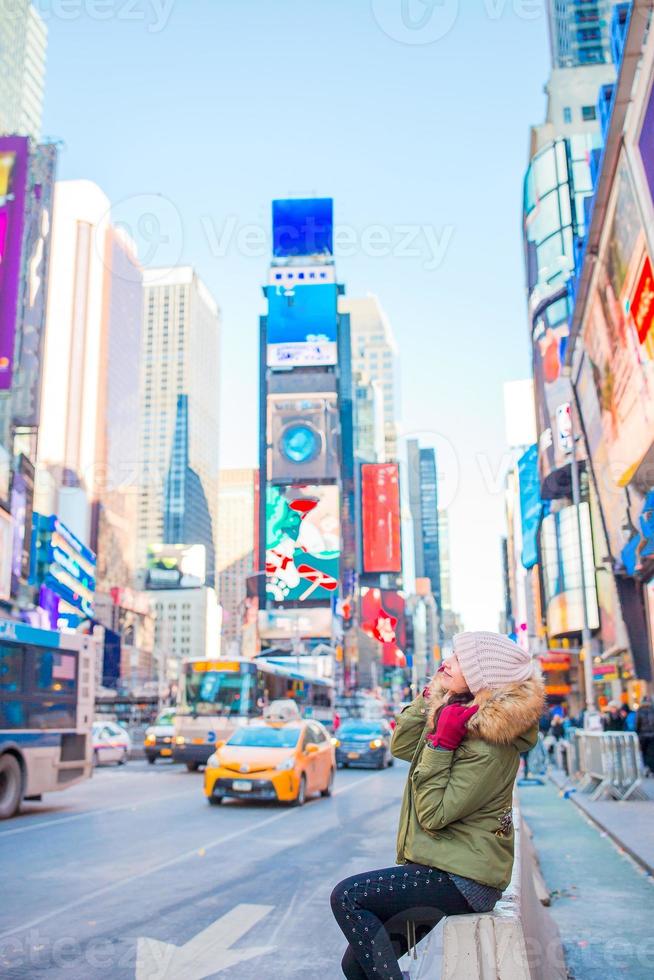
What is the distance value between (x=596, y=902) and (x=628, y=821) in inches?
219

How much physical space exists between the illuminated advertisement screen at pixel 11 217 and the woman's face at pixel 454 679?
3406 cm

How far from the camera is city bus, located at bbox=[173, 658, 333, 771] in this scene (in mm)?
26281

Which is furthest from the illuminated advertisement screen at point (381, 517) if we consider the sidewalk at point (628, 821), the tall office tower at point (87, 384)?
the sidewalk at point (628, 821)

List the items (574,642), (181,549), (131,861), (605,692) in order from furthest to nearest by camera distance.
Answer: (181,549)
(574,642)
(605,692)
(131,861)

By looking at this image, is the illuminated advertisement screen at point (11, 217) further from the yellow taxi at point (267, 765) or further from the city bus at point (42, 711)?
the yellow taxi at point (267, 765)

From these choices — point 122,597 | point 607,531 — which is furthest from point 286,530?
point 607,531

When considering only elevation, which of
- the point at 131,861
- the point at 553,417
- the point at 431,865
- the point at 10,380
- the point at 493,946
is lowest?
the point at 131,861

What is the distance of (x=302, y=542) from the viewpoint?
385 ft

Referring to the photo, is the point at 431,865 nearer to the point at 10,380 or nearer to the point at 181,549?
the point at 10,380

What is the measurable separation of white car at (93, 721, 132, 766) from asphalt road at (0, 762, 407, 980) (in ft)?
48.2

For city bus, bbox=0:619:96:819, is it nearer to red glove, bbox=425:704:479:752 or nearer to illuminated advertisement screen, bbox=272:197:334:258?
red glove, bbox=425:704:479:752

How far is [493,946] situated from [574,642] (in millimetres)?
71342

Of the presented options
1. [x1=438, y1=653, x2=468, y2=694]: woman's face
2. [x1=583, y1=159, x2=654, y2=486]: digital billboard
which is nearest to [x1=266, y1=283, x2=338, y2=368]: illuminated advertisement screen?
[x1=583, y1=159, x2=654, y2=486]: digital billboard

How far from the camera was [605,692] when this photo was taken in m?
59.7
